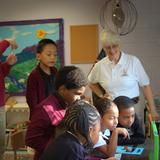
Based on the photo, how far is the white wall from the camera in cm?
410

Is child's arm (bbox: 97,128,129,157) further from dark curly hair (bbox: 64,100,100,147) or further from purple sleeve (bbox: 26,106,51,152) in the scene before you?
dark curly hair (bbox: 64,100,100,147)

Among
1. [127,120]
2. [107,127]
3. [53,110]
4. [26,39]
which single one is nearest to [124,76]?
[127,120]

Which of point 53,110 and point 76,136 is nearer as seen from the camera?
point 76,136

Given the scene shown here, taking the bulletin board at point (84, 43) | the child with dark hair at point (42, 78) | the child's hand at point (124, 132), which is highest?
the bulletin board at point (84, 43)

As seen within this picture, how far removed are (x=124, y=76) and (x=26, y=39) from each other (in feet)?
7.19

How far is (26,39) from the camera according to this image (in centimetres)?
448

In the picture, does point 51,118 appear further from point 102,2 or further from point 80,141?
point 102,2

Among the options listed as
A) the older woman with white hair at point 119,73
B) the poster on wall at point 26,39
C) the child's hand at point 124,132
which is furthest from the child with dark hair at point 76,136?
the poster on wall at point 26,39

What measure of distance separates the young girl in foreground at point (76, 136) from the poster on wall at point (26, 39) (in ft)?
10.3

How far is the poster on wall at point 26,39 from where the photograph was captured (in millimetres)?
4383

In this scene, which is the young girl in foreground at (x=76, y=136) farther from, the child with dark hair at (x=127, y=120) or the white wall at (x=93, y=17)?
the white wall at (x=93, y=17)

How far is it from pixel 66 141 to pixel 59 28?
3264 mm

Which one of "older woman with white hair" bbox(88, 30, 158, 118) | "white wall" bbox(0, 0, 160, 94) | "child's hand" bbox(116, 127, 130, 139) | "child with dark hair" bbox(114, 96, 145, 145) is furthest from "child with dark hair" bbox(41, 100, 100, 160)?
"white wall" bbox(0, 0, 160, 94)

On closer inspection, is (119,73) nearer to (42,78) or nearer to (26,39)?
(42,78)
